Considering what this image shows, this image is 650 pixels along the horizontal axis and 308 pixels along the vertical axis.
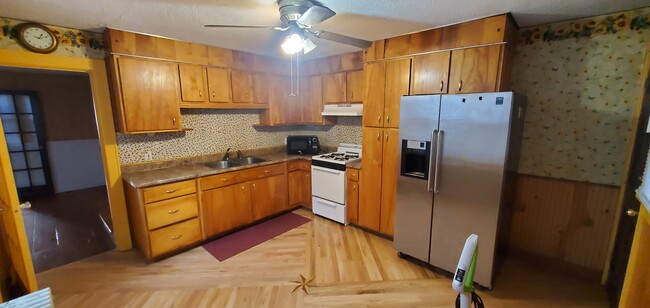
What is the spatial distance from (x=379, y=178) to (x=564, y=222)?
172 cm

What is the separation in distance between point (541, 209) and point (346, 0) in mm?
2602

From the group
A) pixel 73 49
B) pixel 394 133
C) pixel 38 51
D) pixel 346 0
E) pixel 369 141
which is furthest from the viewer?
pixel 369 141

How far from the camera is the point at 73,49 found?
2.38 metres

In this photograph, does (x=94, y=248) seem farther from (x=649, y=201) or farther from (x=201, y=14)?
(x=649, y=201)

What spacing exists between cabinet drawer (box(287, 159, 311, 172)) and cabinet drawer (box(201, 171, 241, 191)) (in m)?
0.80

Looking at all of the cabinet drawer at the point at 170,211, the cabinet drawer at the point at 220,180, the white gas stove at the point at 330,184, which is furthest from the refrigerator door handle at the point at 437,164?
the cabinet drawer at the point at 170,211

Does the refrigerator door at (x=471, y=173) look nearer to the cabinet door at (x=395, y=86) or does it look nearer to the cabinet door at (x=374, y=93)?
the cabinet door at (x=395, y=86)

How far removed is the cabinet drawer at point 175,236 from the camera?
2574 millimetres

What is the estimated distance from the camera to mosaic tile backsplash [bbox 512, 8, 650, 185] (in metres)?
2.04

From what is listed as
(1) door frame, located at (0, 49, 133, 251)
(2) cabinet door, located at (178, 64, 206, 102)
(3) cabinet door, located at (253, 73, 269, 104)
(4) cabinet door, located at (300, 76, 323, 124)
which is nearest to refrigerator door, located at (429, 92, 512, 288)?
(4) cabinet door, located at (300, 76, 323, 124)

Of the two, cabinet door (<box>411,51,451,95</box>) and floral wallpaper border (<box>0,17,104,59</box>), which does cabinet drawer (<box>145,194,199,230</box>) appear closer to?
floral wallpaper border (<box>0,17,104,59</box>)

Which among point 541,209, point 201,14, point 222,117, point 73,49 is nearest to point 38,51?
point 73,49

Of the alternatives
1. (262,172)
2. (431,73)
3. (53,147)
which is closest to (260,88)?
(262,172)

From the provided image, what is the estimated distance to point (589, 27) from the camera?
2.12 m
